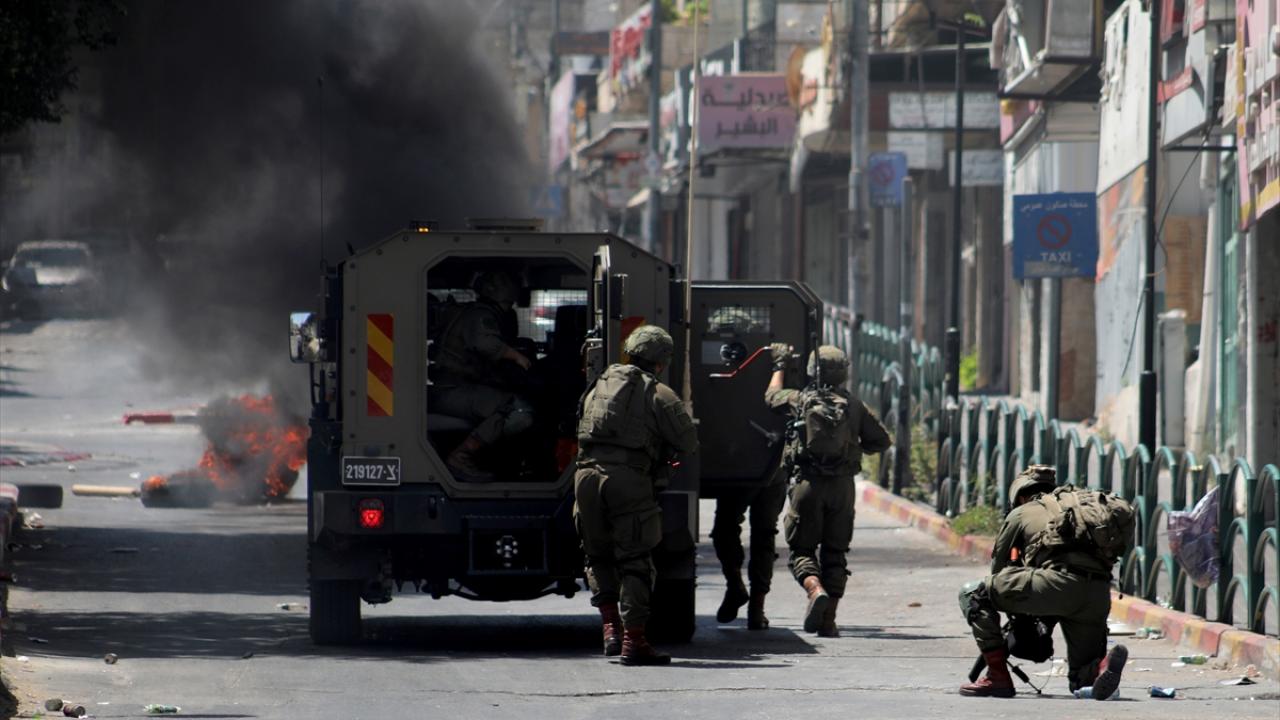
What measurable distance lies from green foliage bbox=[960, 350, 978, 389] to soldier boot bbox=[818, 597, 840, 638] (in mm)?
23340

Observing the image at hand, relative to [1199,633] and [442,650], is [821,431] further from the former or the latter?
[442,650]

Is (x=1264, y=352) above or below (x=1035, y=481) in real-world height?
above

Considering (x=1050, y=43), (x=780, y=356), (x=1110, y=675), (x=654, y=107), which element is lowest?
(x=1110, y=675)

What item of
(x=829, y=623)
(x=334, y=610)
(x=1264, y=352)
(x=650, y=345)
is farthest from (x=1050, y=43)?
(x=334, y=610)

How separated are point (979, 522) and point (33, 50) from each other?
729cm

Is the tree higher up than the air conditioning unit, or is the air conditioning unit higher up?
the air conditioning unit

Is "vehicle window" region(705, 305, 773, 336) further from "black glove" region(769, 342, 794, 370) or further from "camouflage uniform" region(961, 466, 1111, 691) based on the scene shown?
"camouflage uniform" region(961, 466, 1111, 691)

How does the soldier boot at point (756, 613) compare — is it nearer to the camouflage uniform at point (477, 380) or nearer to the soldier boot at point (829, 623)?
the soldier boot at point (829, 623)

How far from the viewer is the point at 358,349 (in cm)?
1002

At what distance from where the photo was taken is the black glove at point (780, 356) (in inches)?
428

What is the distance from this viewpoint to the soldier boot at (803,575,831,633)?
1085 cm

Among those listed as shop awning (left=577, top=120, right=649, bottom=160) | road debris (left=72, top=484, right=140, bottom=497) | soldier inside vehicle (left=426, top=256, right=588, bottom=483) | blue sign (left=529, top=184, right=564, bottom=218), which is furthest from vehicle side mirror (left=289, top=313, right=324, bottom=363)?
blue sign (left=529, top=184, right=564, bottom=218)

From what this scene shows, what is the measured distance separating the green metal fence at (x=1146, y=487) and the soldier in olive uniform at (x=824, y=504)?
5.33 feet

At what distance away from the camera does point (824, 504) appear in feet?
36.0
